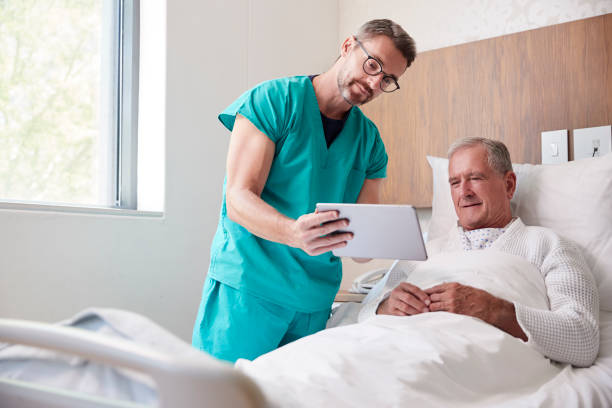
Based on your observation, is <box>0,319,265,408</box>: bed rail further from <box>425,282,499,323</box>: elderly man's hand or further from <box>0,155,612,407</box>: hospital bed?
<box>425,282,499,323</box>: elderly man's hand

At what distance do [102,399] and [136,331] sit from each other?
0.26ft

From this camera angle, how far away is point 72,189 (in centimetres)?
203

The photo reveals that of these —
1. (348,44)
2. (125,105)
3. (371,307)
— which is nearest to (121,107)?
(125,105)


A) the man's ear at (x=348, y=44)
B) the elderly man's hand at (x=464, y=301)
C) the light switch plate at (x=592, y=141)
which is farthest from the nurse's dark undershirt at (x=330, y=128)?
the light switch plate at (x=592, y=141)

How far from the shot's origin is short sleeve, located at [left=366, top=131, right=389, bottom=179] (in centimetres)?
177

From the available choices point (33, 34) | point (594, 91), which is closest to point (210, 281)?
point (33, 34)

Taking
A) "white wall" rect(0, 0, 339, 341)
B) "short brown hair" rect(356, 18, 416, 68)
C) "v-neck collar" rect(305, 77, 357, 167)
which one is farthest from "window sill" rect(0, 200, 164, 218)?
"short brown hair" rect(356, 18, 416, 68)

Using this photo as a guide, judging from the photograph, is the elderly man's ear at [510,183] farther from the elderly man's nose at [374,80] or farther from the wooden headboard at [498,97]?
the elderly man's nose at [374,80]

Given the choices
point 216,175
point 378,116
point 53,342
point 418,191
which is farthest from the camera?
point 378,116

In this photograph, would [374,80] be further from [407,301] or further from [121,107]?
[121,107]

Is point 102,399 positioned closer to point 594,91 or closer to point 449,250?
point 449,250

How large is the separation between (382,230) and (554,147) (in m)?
1.33

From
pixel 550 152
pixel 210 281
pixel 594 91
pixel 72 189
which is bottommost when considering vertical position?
pixel 210 281

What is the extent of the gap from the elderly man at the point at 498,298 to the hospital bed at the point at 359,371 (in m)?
0.07
